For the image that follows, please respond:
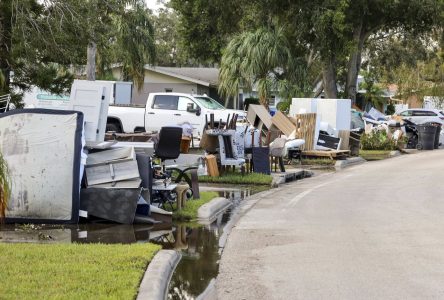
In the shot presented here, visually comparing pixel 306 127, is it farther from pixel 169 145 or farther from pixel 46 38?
pixel 46 38

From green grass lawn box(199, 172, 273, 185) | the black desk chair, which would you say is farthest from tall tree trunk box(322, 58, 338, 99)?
the black desk chair

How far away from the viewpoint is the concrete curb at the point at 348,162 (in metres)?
23.9

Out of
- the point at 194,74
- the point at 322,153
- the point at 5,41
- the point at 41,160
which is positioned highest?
the point at 194,74

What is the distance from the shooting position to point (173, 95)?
27.0 metres

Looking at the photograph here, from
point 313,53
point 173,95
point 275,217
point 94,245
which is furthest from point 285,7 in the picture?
point 94,245

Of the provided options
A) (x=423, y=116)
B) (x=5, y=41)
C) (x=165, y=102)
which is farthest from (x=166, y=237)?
(x=423, y=116)

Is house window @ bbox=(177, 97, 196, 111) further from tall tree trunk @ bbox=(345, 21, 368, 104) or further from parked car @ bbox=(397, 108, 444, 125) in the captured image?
parked car @ bbox=(397, 108, 444, 125)

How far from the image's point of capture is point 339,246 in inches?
379

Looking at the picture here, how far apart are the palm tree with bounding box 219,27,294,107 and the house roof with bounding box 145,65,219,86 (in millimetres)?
8028

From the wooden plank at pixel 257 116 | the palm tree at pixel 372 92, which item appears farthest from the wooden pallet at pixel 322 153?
the palm tree at pixel 372 92

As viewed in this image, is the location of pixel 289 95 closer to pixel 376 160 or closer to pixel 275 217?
pixel 376 160

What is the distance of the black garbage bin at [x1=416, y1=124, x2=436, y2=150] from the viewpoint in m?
33.1

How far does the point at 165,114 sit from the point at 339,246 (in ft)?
57.6

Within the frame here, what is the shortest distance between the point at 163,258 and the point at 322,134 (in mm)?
18483
